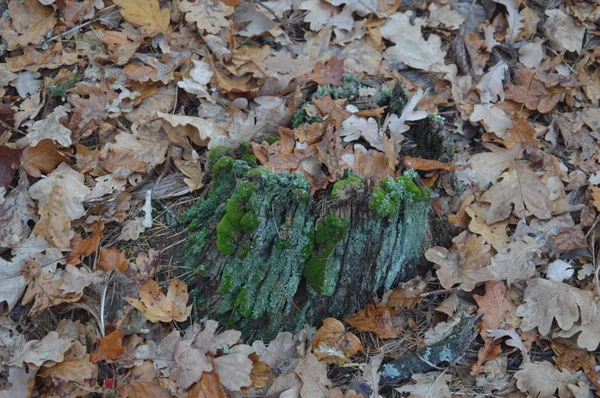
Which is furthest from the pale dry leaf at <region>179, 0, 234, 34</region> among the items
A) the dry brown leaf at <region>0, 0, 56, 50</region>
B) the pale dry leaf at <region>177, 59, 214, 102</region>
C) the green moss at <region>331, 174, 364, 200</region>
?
the green moss at <region>331, 174, 364, 200</region>

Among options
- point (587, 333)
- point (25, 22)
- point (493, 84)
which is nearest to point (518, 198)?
point (587, 333)

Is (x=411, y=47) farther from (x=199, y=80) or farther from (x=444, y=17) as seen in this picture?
(x=199, y=80)

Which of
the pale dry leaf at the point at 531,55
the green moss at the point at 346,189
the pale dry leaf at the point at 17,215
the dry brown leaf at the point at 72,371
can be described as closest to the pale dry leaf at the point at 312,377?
the green moss at the point at 346,189

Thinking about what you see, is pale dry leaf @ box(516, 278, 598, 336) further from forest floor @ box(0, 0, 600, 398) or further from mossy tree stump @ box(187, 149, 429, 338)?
mossy tree stump @ box(187, 149, 429, 338)

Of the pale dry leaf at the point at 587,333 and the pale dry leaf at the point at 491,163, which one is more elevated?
the pale dry leaf at the point at 491,163

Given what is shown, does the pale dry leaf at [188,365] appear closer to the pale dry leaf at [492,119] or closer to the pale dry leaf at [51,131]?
the pale dry leaf at [51,131]

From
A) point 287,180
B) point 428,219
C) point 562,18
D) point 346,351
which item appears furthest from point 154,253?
point 562,18
